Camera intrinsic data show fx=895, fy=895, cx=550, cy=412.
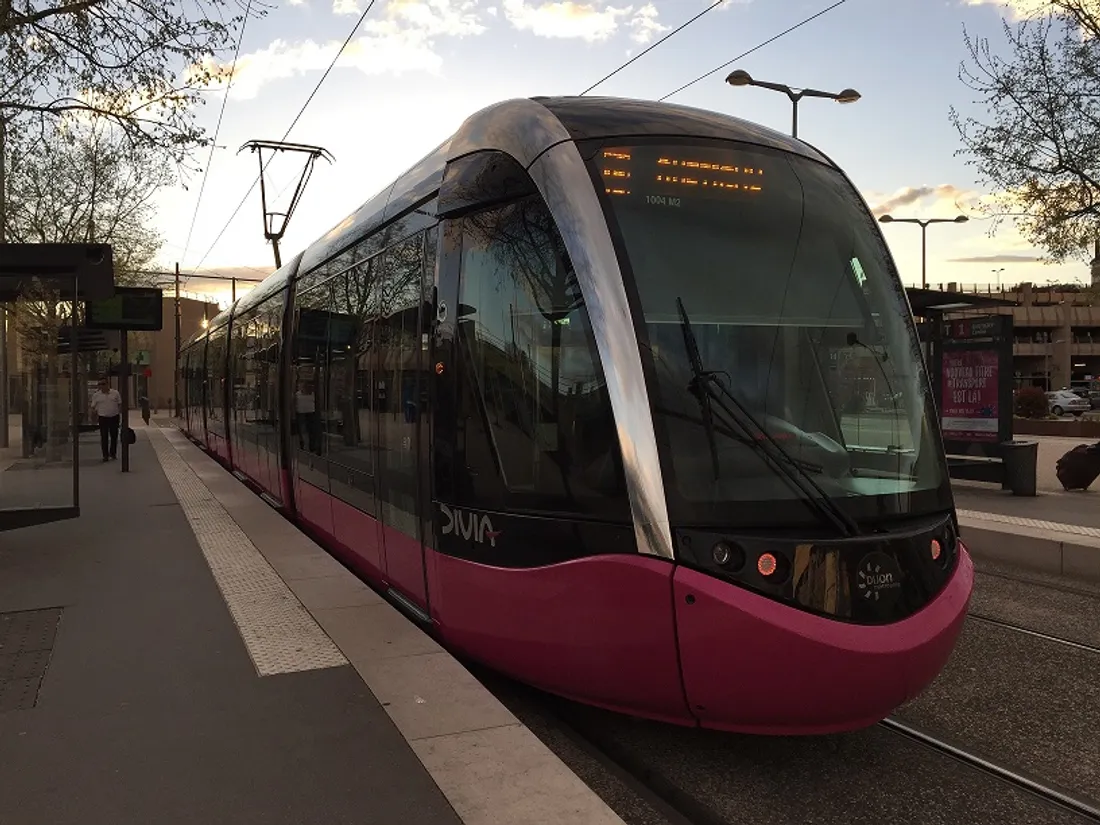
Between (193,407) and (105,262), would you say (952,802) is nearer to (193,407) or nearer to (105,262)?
(105,262)

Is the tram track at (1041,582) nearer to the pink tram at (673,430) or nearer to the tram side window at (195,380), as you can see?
the pink tram at (673,430)

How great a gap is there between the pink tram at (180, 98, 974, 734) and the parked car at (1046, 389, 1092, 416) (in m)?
48.8

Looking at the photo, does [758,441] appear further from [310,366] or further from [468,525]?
[310,366]

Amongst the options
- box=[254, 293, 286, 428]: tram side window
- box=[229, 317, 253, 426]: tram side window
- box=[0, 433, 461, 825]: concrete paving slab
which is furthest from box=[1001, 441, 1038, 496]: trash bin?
box=[229, 317, 253, 426]: tram side window

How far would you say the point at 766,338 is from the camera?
3.93 metres

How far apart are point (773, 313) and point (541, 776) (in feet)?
7.15

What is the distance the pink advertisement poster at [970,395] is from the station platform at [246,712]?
377 inches

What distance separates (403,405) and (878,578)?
10.0ft

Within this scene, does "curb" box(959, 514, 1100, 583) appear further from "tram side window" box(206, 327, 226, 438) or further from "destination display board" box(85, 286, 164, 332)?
"destination display board" box(85, 286, 164, 332)

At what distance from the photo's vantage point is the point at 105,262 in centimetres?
861

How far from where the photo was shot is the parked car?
47.1 metres

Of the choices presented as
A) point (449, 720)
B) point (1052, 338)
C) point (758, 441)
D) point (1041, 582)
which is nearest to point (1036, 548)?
point (1041, 582)

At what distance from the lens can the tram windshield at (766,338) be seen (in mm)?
3627

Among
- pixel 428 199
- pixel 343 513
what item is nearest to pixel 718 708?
pixel 428 199
